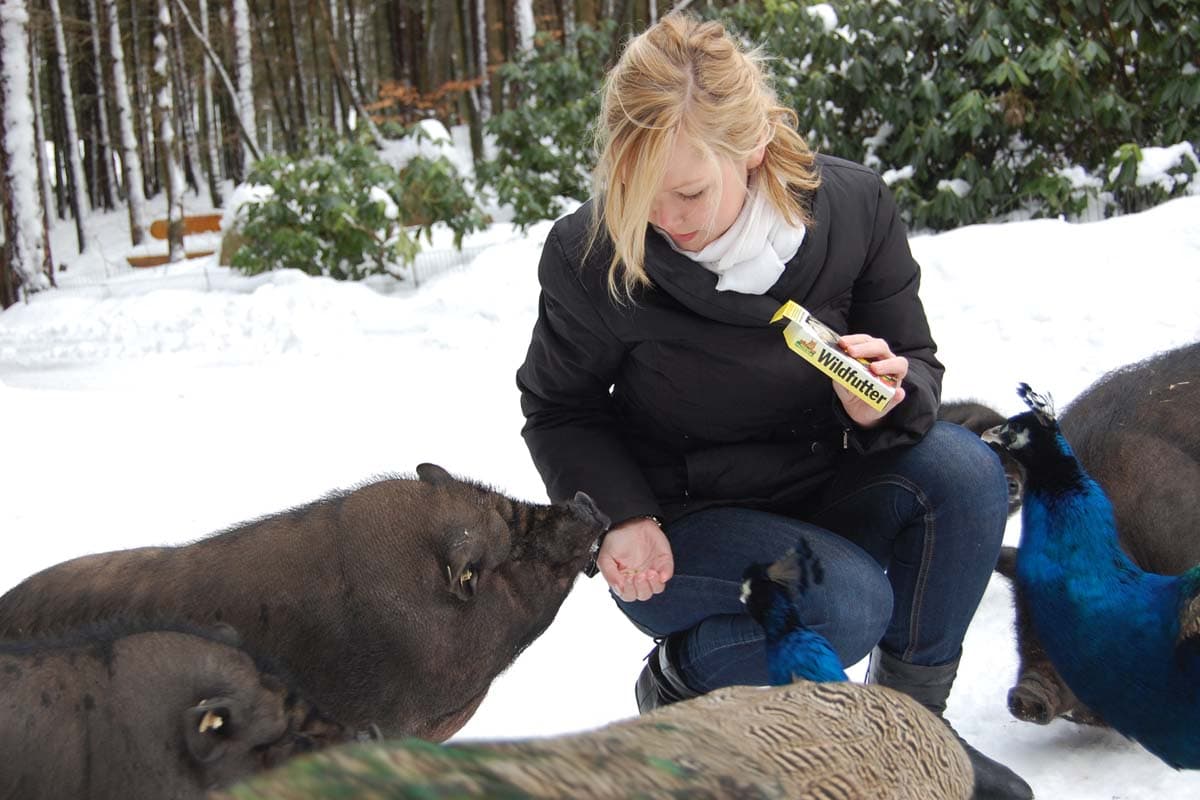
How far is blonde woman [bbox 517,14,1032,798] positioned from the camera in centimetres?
307

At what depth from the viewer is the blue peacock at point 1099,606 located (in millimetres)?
3092

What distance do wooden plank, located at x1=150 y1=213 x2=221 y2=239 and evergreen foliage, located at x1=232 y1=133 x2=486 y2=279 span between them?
18100 mm

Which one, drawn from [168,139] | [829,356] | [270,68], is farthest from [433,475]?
[270,68]

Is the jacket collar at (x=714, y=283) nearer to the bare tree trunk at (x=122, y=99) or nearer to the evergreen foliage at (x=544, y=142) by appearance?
the evergreen foliage at (x=544, y=142)

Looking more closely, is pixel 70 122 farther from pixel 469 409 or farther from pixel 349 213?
pixel 469 409

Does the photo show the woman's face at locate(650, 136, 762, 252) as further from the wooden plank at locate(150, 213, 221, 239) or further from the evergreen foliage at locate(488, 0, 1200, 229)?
the wooden plank at locate(150, 213, 221, 239)

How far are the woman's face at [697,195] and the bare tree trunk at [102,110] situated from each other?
2459 cm

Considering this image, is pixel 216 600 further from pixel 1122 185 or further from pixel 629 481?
pixel 1122 185

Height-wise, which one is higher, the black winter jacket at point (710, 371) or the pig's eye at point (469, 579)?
the black winter jacket at point (710, 371)

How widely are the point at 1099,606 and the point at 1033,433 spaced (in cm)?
48

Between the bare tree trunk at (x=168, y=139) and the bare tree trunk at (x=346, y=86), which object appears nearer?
the bare tree trunk at (x=346, y=86)

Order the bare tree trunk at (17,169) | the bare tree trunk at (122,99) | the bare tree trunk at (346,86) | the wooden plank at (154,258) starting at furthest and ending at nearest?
the wooden plank at (154,258)
the bare tree trunk at (122,99)
the bare tree trunk at (346,86)
the bare tree trunk at (17,169)

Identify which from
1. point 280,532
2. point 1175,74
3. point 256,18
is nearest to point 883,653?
point 280,532

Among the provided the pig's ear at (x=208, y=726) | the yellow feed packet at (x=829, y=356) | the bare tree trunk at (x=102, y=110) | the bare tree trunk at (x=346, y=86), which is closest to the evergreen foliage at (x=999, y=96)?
the yellow feed packet at (x=829, y=356)
